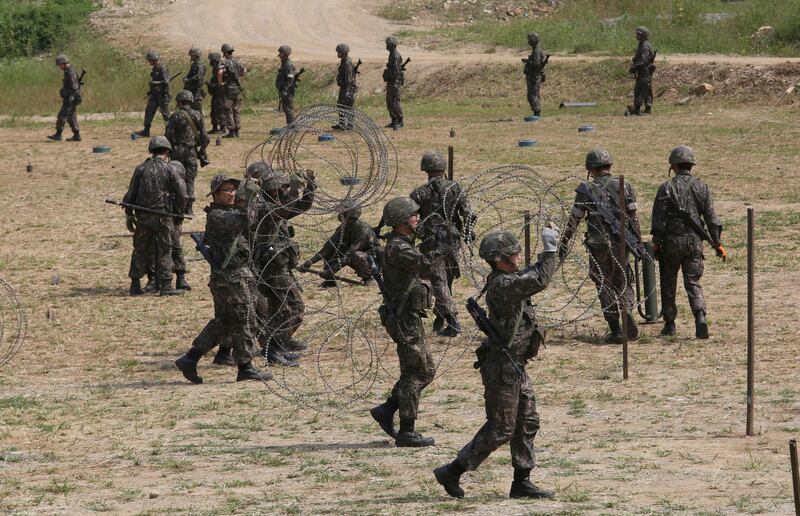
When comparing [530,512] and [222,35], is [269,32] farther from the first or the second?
[530,512]

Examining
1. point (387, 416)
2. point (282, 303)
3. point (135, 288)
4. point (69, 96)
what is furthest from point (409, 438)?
point (69, 96)

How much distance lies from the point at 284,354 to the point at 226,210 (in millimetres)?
1687

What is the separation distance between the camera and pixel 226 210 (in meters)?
12.3

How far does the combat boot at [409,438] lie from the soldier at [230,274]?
2440 millimetres

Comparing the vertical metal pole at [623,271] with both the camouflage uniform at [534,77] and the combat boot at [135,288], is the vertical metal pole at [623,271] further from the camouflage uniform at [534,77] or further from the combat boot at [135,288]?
the camouflage uniform at [534,77]

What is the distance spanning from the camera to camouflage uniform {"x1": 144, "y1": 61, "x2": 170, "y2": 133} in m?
28.6

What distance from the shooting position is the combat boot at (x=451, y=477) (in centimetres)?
879

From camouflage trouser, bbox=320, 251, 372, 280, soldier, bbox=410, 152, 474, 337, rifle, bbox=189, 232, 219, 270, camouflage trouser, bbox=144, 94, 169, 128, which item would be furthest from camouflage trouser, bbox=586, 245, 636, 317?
camouflage trouser, bbox=144, 94, 169, 128

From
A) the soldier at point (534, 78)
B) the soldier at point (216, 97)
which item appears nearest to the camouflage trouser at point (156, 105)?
the soldier at point (216, 97)

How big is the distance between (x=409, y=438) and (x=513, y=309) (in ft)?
6.06

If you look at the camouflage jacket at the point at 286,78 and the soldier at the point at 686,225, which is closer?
the soldier at the point at 686,225

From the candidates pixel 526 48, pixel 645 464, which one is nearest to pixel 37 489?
pixel 645 464

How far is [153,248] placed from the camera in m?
16.6

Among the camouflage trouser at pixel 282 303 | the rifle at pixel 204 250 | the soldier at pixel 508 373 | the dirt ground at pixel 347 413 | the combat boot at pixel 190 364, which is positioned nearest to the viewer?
the soldier at pixel 508 373
